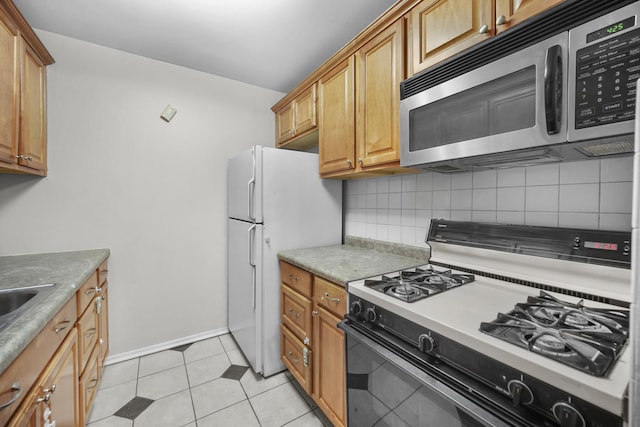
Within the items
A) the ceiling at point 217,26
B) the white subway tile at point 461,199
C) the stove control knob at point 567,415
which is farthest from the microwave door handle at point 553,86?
the ceiling at point 217,26

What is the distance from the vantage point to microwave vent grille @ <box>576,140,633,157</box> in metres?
0.84

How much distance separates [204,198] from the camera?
2461 millimetres

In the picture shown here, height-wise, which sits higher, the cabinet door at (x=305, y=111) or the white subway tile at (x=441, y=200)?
the cabinet door at (x=305, y=111)

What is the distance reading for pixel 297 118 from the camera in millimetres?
2357

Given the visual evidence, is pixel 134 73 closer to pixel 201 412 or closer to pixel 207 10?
pixel 207 10

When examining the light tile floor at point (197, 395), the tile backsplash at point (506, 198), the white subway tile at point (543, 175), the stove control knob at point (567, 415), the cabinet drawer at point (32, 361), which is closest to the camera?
the stove control knob at point (567, 415)

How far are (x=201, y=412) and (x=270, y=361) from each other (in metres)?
0.49

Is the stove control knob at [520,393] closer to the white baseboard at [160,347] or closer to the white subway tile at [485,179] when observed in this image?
the white subway tile at [485,179]

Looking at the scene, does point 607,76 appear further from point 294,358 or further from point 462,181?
point 294,358

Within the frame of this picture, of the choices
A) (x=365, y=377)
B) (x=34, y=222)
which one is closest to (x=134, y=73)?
(x=34, y=222)

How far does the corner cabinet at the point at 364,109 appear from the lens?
1447 millimetres

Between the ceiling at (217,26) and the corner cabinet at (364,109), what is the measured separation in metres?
0.29

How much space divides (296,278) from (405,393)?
94 centimetres

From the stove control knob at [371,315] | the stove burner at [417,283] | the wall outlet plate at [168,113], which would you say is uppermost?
the wall outlet plate at [168,113]
